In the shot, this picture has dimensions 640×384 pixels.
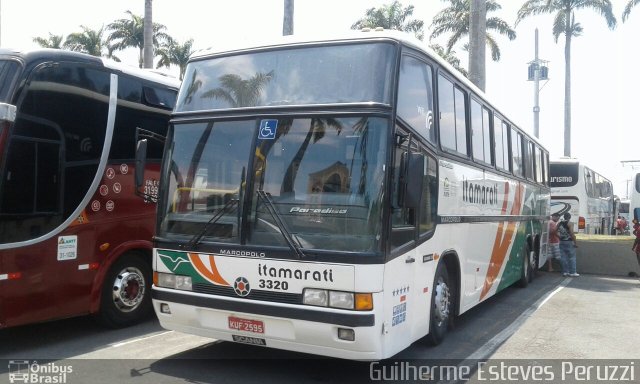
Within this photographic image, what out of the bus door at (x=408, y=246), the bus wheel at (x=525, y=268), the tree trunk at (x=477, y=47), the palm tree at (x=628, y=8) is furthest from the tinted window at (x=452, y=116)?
the palm tree at (x=628, y=8)

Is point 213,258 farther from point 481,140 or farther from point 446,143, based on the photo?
point 481,140

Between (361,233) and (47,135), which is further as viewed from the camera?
(47,135)

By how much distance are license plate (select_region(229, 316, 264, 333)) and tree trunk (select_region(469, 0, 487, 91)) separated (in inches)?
535

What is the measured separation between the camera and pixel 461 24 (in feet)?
90.7

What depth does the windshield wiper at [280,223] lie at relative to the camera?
5.04 meters

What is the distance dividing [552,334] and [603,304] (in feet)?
10.8

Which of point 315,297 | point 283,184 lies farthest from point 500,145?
point 315,297

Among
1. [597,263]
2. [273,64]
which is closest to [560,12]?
[597,263]

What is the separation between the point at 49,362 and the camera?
19.7ft

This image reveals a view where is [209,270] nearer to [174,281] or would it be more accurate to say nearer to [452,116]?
[174,281]

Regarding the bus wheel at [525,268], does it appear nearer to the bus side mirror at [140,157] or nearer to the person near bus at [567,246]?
the person near bus at [567,246]

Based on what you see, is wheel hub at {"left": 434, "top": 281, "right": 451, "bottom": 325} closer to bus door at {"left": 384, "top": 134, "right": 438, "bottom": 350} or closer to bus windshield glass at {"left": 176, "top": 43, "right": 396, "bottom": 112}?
bus door at {"left": 384, "top": 134, "right": 438, "bottom": 350}

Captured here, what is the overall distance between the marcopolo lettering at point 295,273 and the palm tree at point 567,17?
3156cm

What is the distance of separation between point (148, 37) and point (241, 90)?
1534 cm
